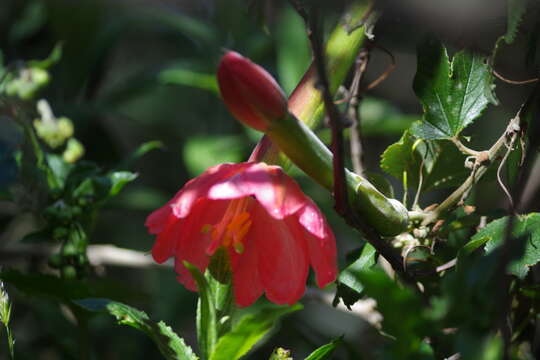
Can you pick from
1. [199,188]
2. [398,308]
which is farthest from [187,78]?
[398,308]

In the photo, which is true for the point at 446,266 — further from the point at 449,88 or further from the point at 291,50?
the point at 291,50

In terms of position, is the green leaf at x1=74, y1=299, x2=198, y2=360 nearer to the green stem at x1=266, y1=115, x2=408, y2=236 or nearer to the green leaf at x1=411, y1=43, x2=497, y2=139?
the green stem at x1=266, y1=115, x2=408, y2=236

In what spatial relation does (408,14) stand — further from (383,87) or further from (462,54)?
(383,87)

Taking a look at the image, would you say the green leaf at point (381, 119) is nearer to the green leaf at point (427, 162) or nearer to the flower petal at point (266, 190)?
the green leaf at point (427, 162)

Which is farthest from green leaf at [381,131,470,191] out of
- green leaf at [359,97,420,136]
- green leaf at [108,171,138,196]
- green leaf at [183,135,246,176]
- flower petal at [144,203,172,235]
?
green leaf at [183,135,246,176]

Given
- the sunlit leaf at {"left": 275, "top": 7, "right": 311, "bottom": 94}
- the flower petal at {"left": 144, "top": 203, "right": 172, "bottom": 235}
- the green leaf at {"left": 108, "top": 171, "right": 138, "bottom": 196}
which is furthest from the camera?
the sunlit leaf at {"left": 275, "top": 7, "right": 311, "bottom": 94}
